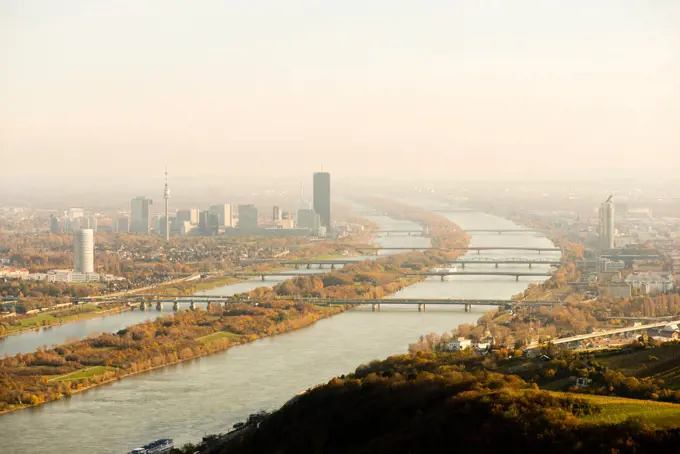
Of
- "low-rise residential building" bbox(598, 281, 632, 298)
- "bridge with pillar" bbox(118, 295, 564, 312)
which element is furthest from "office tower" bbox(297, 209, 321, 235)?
"low-rise residential building" bbox(598, 281, 632, 298)

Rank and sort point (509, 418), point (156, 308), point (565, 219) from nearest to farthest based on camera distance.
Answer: point (509, 418)
point (156, 308)
point (565, 219)

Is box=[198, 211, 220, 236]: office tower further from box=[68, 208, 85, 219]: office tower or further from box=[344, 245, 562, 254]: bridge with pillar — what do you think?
box=[344, 245, 562, 254]: bridge with pillar

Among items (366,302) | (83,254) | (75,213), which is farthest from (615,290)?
(75,213)

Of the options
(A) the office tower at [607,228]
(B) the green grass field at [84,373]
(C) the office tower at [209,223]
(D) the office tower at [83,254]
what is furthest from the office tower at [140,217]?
(B) the green grass field at [84,373]

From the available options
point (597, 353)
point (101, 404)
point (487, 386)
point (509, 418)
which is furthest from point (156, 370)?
point (509, 418)

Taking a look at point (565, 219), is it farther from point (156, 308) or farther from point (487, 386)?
point (487, 386)

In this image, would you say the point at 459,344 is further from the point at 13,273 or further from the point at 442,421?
the point at 13,273
